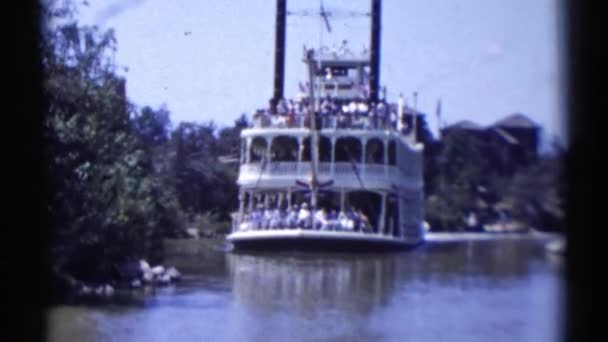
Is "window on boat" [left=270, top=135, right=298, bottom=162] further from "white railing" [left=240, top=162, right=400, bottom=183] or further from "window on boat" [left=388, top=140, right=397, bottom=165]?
"window on boat" [left=388, top=140, right=397, bottom=165]

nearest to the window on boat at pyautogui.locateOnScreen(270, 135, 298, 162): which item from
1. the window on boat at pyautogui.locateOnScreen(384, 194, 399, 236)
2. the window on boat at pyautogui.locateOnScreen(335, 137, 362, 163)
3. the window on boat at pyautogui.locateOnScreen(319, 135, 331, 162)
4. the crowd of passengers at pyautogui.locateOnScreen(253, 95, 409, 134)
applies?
the crowd of passengers at pyautogui.locateOnScreen(253, 95, 409, 134)

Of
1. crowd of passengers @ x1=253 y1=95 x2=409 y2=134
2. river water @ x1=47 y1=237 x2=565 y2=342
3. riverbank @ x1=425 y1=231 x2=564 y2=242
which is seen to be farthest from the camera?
crowd of passengers @ x1=253 y1=95 x2=409 y2=134

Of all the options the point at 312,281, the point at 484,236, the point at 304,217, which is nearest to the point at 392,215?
the point at 304,217

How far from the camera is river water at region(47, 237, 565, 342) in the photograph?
752 centimetres

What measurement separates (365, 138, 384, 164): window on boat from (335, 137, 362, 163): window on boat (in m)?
0.14

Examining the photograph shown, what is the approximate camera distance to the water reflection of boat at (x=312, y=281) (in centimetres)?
996

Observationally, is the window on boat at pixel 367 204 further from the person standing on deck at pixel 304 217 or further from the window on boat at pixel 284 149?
the window on boat at pixel 284 149

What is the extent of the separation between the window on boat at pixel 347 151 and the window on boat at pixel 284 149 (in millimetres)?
510

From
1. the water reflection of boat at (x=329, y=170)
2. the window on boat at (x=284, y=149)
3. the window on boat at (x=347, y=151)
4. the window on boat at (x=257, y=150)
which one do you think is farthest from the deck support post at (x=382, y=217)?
the window on boat at (x=257, y=150)

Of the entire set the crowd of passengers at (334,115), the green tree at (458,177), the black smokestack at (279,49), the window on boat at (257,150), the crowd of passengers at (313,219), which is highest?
the black smokestack at (279,49)

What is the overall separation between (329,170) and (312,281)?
6.23 ft

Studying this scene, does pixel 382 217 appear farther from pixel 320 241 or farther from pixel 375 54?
pixel 375 54

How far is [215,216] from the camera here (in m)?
12.4

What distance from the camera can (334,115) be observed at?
12773mm
